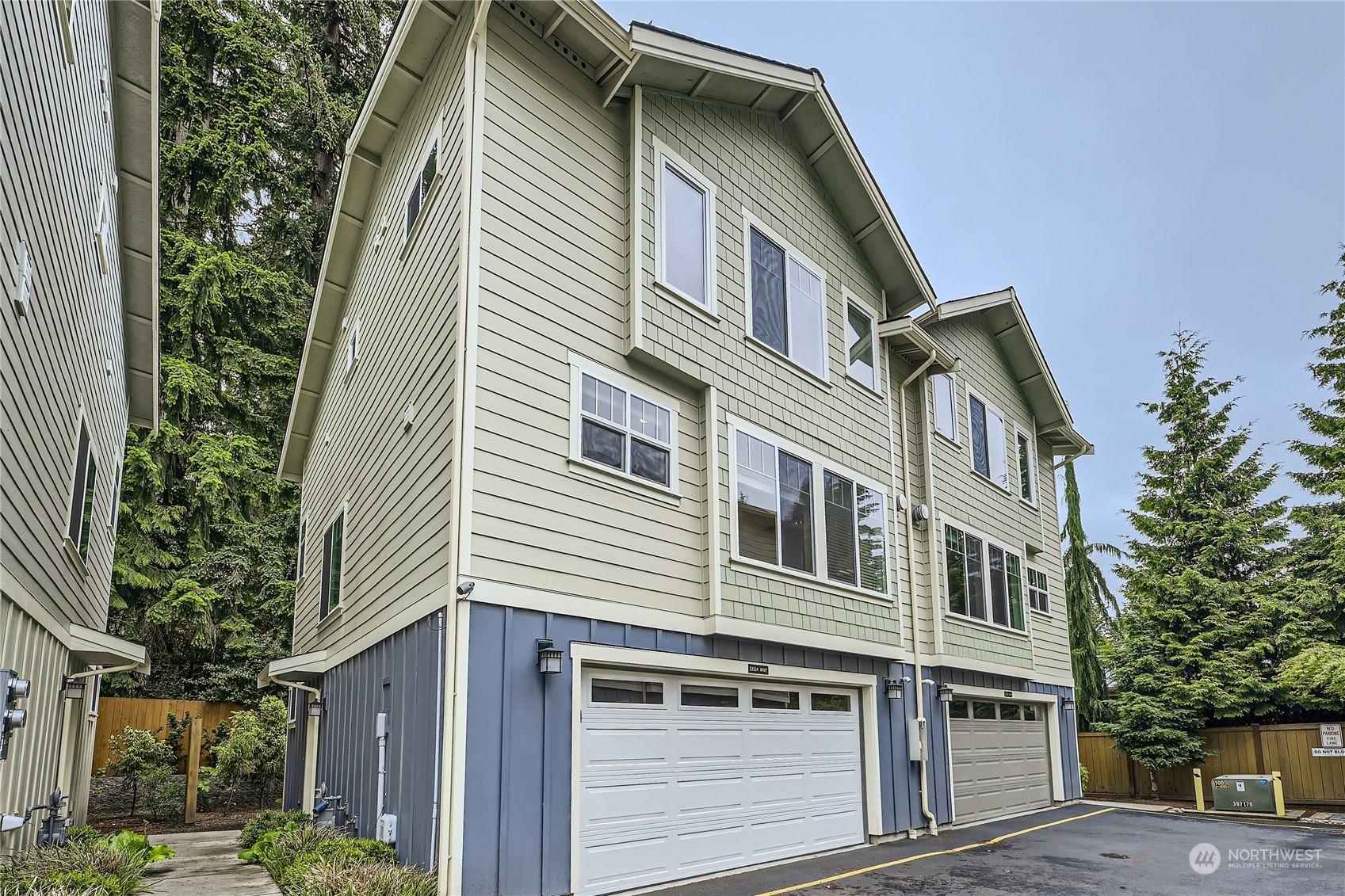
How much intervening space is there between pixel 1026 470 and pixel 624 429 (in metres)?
11.7

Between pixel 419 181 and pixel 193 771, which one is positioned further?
pixel 193 771

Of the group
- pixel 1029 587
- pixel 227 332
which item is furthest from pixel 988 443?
pixel 227 332

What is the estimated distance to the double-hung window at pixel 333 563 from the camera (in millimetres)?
12453

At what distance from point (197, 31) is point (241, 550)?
14100 mm

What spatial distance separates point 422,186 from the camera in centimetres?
996

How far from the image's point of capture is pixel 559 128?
909 centimetres

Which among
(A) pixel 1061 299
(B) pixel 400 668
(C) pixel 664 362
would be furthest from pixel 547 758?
(A) pixel 1061 299

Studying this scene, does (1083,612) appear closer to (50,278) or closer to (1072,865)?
(1072,865)

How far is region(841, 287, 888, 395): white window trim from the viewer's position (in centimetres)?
1280

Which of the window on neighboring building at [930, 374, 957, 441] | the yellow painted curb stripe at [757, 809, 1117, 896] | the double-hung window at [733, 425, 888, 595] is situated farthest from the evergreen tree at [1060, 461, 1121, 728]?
the double-hung window at [733, 425, 888, 595]

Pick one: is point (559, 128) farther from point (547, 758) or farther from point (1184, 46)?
point (1184, 46)

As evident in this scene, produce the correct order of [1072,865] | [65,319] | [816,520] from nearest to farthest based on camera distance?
[65,319], [1072,865], [816,520]

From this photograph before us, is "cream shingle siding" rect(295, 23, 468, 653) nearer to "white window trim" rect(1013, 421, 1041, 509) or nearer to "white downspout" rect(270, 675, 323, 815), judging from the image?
"white downspout" rect(270, 675, 323, 815)

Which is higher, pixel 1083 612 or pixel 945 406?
pixel 945 406
